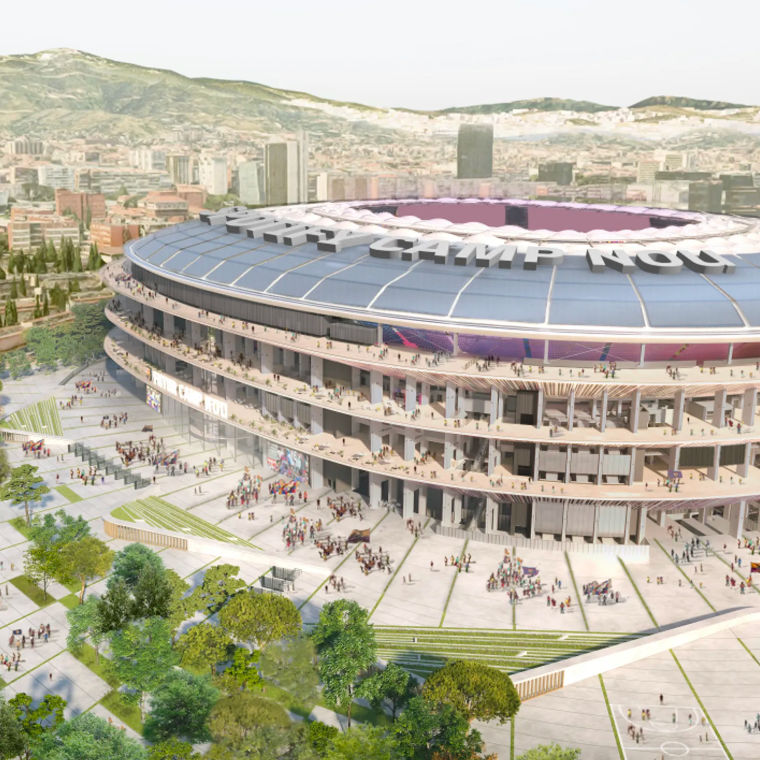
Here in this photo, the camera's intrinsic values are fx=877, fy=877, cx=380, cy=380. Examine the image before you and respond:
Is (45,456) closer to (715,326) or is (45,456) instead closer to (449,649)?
(449,649)

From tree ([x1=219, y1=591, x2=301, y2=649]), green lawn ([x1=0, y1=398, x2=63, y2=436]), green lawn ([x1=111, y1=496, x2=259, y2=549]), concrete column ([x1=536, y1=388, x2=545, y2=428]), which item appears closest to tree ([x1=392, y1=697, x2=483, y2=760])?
tree ([x1=219, y1=591, x2=301, y2=649])

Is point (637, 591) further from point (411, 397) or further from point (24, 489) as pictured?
point (24, 489)

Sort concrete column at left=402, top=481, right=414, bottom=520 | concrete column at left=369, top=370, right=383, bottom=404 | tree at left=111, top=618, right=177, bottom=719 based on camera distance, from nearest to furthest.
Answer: tree at left=111, top=618, right=177, bottom=719 < concrete column at left=402, top=481, right=414, bottom=520 < concrete column at left=369, top=370, right=383, bottom=404

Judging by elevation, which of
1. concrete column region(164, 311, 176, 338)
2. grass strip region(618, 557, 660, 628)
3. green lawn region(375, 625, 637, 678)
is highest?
concrete column region(164, 311, 176, 338)

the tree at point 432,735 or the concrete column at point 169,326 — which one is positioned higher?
the concrete column at point 169,326

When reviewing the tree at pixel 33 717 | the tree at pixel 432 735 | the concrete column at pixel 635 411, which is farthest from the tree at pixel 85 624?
the concrete column at pixel 635 411

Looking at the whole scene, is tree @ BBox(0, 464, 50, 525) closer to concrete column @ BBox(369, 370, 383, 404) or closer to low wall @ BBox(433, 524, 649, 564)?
concrete column @ BBox(369, 370, 383, 404)

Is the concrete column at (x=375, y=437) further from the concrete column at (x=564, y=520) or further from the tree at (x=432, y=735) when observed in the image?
the tree at (x=432, y=735)

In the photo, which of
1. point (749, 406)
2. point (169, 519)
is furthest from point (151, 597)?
point (749, 406)
